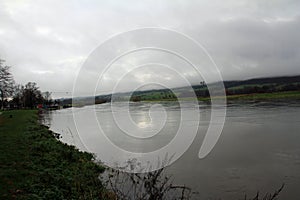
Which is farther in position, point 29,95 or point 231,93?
point 231,93

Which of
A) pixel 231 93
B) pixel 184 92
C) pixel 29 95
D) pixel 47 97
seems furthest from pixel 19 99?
pixel 231 93

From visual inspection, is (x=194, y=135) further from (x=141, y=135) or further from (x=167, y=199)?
(x=167, y=199)

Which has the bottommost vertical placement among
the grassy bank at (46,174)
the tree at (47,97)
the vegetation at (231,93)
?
the grassy bank at (46,174)

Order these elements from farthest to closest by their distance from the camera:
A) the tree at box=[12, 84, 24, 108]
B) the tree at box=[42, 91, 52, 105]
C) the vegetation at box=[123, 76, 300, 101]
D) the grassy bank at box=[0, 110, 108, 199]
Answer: the tree at box=[42, 91, 52, 105] < the tree at box=[12, 84, 24, 108] < the vegetation at box=[123, 76, 300, 101] < the grassy bank at box=[0, 110, 108, 199]

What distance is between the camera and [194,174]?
32.8ft

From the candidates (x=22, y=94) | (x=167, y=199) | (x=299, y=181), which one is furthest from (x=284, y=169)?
(x=22, y=94)

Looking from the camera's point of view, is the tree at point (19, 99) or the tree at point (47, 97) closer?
the tree at point (19, 99)

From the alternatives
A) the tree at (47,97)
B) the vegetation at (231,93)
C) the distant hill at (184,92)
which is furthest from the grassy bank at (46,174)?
the tree at (47,97)

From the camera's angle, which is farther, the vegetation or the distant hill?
the vegetation

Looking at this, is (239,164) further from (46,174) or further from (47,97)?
(47,97)

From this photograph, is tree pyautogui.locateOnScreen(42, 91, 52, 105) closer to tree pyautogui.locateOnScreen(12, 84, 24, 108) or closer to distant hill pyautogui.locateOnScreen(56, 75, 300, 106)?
distant hill pyautogui.locateOnScreen(56, 75, 300, 106)

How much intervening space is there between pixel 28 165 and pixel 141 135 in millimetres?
10796

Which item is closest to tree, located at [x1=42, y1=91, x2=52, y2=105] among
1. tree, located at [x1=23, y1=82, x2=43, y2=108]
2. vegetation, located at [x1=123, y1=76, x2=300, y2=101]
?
tree, located at [x1=23, y1=82, x2=43, y2=108]

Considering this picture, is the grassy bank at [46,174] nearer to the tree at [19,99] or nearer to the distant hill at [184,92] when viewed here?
the distant hill at [184,92]
